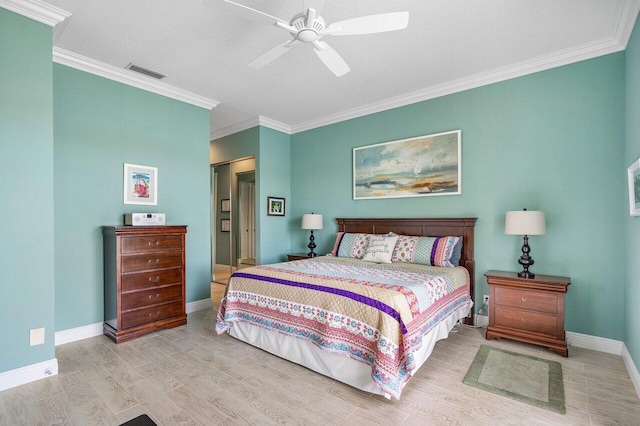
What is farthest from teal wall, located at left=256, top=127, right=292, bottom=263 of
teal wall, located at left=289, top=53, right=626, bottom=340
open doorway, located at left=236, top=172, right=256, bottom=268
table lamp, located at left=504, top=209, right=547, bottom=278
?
table lamp, located at left=504, top=209, right=547, bottom=278

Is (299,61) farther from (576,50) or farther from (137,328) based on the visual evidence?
(137,328)

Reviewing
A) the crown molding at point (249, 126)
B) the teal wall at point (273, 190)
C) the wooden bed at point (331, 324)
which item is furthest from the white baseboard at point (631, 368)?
the crown molding at point (249, 126)

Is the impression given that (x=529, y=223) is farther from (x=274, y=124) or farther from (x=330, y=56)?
(x=274, y=124)

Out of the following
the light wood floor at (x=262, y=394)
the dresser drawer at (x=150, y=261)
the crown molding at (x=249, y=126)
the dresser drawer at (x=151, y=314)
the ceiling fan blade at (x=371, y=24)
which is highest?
the crown molding at (x=249, y=126)

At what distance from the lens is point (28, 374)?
242cm

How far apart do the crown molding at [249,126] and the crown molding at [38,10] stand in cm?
277

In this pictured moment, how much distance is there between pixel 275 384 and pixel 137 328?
1800mm

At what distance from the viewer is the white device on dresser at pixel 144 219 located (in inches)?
133

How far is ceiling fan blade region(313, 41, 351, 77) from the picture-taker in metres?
2.37

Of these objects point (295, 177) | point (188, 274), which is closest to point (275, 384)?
point (188, 274)

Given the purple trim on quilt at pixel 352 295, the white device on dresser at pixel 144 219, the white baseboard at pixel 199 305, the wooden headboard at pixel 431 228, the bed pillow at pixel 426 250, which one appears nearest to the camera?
the purple trim on quilt at pixel 352 295

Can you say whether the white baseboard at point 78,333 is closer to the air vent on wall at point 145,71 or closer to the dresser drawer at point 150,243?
the dresser drawer at point 150,243

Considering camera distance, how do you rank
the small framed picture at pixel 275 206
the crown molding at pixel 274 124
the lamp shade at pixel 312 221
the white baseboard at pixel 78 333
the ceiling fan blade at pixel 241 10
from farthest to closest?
the small framed picture at pixel 275 206
the crown molding at pixel 274 124
the lamp shade at pixel 312 221
the white baseboard at pixel 78 333
the ceiling fan blade at pixel 241 10

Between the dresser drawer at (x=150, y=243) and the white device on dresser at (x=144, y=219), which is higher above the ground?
the white device on dresser at (x=144, y=219)
